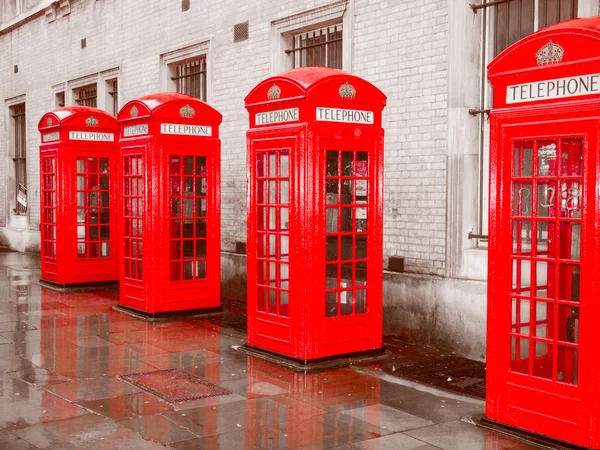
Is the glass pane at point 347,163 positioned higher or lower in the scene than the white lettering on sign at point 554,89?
lower

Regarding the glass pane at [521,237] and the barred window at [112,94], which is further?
the barred window at [112,94]

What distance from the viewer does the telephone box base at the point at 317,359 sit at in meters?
6.79

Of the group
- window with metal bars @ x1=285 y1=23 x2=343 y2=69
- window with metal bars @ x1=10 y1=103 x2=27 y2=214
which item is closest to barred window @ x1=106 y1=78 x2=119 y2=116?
window with metal bars @ x1=10 y1=103 x2=27 y2=214

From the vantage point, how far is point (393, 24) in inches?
333

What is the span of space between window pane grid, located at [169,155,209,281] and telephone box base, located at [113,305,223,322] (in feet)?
1.44

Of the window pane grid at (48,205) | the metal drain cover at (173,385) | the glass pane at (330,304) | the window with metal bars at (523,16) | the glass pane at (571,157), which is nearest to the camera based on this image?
the glass pane at (571,157)

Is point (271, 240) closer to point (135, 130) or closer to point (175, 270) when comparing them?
point (175, 270)

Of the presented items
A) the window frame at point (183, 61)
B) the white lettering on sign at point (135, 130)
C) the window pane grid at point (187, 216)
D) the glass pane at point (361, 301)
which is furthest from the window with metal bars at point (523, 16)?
the window frame at point (183, 61)

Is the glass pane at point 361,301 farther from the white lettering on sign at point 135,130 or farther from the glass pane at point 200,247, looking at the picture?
the white lettering on sign at point 135,130

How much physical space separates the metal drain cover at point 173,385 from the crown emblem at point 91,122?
5.85 meters

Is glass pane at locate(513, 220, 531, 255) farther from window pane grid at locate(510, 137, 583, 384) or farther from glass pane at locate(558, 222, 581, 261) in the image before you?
glass pane at locate(558, 222, 581, 261)

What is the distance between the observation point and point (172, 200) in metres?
9.30

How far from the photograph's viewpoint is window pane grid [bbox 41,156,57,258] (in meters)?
11.9

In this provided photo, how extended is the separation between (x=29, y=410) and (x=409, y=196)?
463cm
